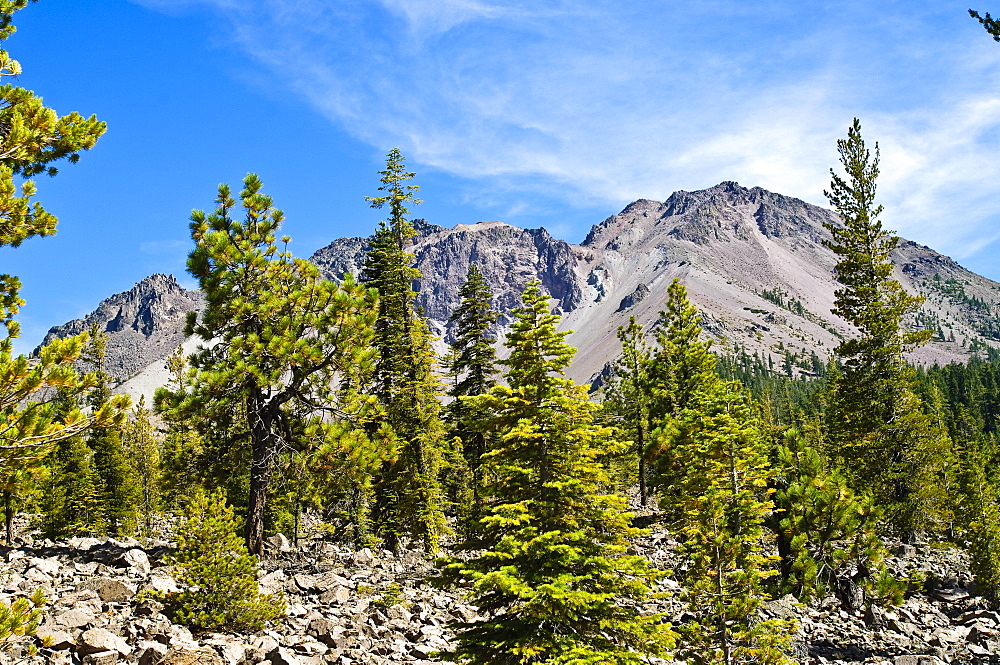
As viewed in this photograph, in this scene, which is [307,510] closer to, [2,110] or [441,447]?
[441,447]

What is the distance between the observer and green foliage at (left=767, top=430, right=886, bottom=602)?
1850 centimetres

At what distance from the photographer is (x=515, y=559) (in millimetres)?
10469

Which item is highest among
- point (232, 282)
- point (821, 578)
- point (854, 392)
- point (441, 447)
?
point (232, 282)

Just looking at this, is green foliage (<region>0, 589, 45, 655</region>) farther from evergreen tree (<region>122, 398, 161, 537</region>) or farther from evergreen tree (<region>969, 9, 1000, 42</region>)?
evergreen tree (<region>122, 398, 161, 537</region>)

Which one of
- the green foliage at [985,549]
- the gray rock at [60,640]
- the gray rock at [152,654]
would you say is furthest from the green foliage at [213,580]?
the green foliage at [985,549]

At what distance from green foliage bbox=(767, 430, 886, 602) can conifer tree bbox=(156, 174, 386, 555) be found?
13417 mm

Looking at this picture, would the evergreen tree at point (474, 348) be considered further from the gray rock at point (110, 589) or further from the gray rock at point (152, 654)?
the gray rock at point (152, 654)

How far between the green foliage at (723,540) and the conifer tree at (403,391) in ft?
32.5

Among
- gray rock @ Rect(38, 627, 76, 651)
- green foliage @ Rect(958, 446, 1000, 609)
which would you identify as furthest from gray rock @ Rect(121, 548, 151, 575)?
green foliage @ Rect(958, 446, 1000, 609)

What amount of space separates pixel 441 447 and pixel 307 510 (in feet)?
72.5

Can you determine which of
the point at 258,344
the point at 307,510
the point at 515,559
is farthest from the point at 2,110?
the point at 307,510

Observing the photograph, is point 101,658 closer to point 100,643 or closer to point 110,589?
point 100,643

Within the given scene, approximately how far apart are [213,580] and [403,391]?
46.0 feet

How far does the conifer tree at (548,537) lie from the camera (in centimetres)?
962
